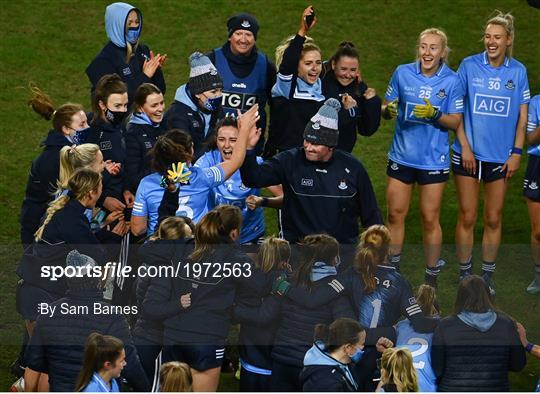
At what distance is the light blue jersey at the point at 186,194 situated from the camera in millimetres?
9734

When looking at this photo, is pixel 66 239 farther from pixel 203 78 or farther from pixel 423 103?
pixel 423 103

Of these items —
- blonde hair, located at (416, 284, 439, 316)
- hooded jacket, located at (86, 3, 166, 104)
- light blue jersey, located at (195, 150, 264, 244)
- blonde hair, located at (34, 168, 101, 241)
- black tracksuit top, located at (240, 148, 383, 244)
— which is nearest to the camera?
blonde hair, located at (416, 284, 439, 316)

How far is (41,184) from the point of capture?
10180mm

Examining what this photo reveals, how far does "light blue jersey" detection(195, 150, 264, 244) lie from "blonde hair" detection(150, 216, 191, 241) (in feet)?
3.77

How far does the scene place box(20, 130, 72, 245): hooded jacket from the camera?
33.3 feet

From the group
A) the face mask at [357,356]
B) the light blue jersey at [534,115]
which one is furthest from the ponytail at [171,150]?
the light blue jersey at [534,115]

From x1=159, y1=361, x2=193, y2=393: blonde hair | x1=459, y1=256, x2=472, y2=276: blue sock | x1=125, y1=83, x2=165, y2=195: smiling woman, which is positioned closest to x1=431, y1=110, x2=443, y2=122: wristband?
x1=459, y1=256, x2=472, y2=276: blue sock

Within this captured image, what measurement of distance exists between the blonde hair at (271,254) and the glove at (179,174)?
36.8 inches

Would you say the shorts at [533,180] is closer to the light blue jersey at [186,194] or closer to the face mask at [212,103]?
the face mask at [212,103]

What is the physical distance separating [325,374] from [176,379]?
101 centimetres

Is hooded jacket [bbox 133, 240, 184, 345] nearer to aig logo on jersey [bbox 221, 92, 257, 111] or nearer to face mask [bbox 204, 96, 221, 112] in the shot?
face mask [bbox 204, 96, 221, 112]

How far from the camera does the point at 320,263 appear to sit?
29.4 ft

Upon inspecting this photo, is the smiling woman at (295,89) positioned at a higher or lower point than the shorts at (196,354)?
higher

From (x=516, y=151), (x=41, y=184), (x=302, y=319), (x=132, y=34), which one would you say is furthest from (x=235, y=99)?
(x=302, y=319)
